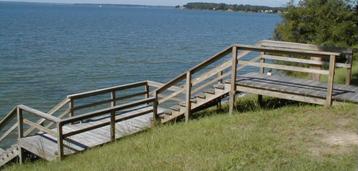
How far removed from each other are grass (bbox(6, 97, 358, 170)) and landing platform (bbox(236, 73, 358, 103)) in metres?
→ 0.32

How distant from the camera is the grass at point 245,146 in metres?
6.77

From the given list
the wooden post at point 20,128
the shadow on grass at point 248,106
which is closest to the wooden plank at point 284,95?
the shadow on grass at point 248,106

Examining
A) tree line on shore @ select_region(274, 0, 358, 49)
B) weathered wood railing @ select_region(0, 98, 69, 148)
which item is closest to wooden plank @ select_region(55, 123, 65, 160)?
weathered wood railing @ select_region(0, 98, 69, 148)

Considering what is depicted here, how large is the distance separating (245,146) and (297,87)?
140 inches

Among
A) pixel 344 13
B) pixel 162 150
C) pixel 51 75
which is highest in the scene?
pixel 344 13

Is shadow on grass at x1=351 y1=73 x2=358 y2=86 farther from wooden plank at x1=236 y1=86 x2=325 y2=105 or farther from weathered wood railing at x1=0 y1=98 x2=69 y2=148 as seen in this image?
weathered wood railing at x1=0 y1=98 x2=69 y2=148

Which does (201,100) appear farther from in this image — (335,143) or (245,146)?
(335,143)

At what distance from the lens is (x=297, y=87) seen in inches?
417

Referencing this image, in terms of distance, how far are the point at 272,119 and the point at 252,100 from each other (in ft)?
11.9

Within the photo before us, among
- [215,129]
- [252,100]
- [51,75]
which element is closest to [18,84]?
[51,75]

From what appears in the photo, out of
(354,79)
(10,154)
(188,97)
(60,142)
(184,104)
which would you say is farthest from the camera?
(354,79)

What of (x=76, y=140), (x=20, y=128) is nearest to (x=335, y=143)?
(x=76, y=140)

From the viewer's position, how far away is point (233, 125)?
9.35m

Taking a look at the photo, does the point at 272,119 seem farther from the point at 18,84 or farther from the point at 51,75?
the point at 51,75
